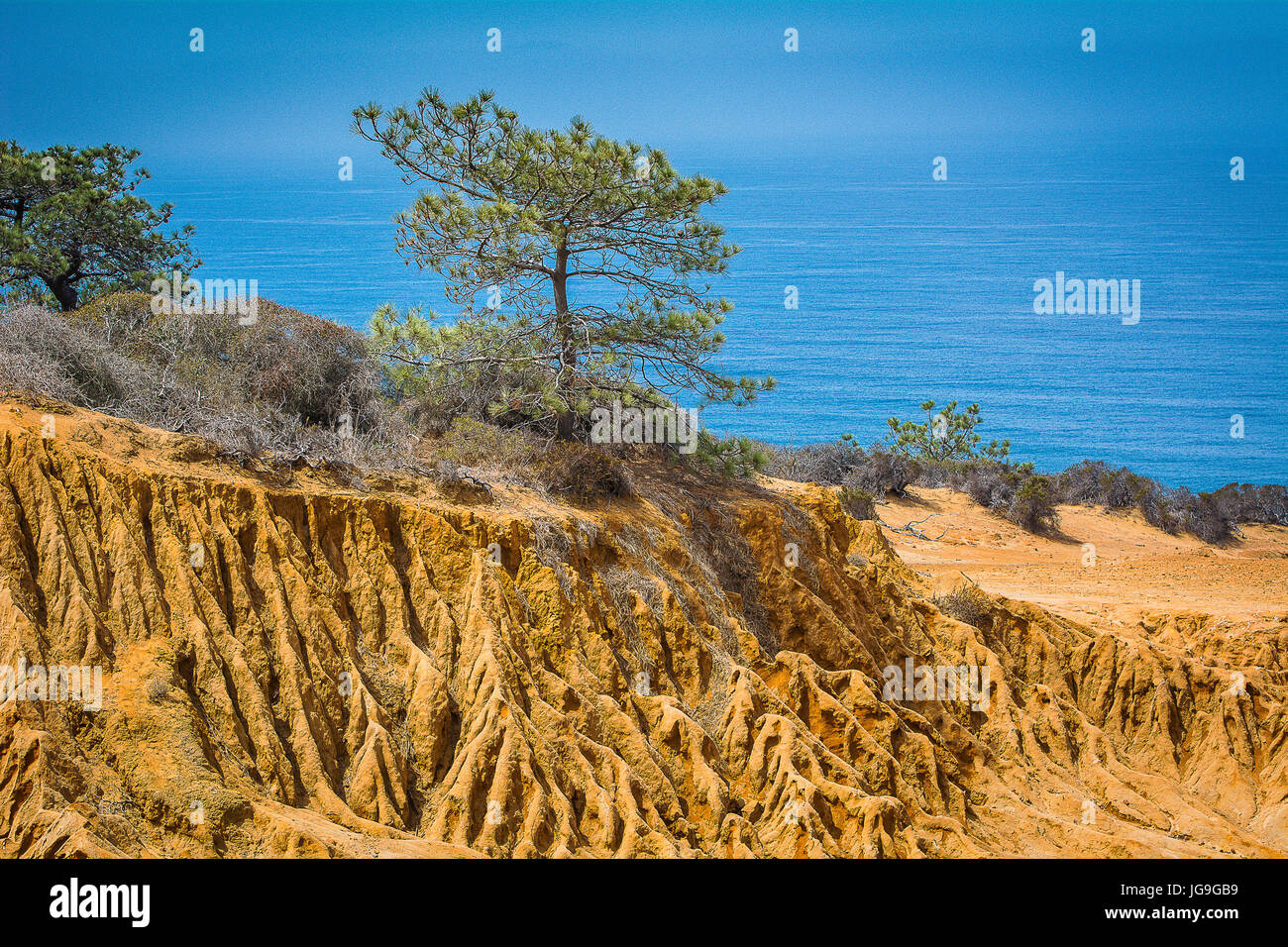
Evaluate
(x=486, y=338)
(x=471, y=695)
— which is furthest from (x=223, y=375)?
(x=471, y=695)

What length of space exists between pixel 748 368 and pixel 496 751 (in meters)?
73.8

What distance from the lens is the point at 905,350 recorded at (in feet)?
303

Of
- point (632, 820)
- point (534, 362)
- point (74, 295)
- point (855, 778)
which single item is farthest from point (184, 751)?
point (74, 295)

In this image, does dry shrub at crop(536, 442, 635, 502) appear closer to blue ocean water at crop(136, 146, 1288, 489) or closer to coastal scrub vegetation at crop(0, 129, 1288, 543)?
coastal scrub vegetation at crop(0, 129, 1288, 543)

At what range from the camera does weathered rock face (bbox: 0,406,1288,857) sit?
1083 cm

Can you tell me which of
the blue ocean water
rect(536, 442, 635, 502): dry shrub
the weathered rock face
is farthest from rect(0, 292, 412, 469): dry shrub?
the blue ocean water

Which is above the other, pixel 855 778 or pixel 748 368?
pixel 748 368

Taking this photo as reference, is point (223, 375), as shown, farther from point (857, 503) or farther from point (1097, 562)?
point (1097, 562)

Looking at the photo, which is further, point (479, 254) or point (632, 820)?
point (479, 254)

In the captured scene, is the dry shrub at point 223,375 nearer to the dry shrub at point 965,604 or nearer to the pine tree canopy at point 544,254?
the pine tree canopy at point 544,254

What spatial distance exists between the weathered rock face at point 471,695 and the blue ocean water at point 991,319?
1777 inches

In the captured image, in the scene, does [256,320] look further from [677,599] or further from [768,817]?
[768,817]

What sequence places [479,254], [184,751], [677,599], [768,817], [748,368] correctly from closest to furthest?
[184,751]
[768,817]
[677,599]
[479,254]
[748,368]

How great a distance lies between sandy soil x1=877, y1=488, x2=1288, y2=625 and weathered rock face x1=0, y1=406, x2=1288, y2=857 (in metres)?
5.55
